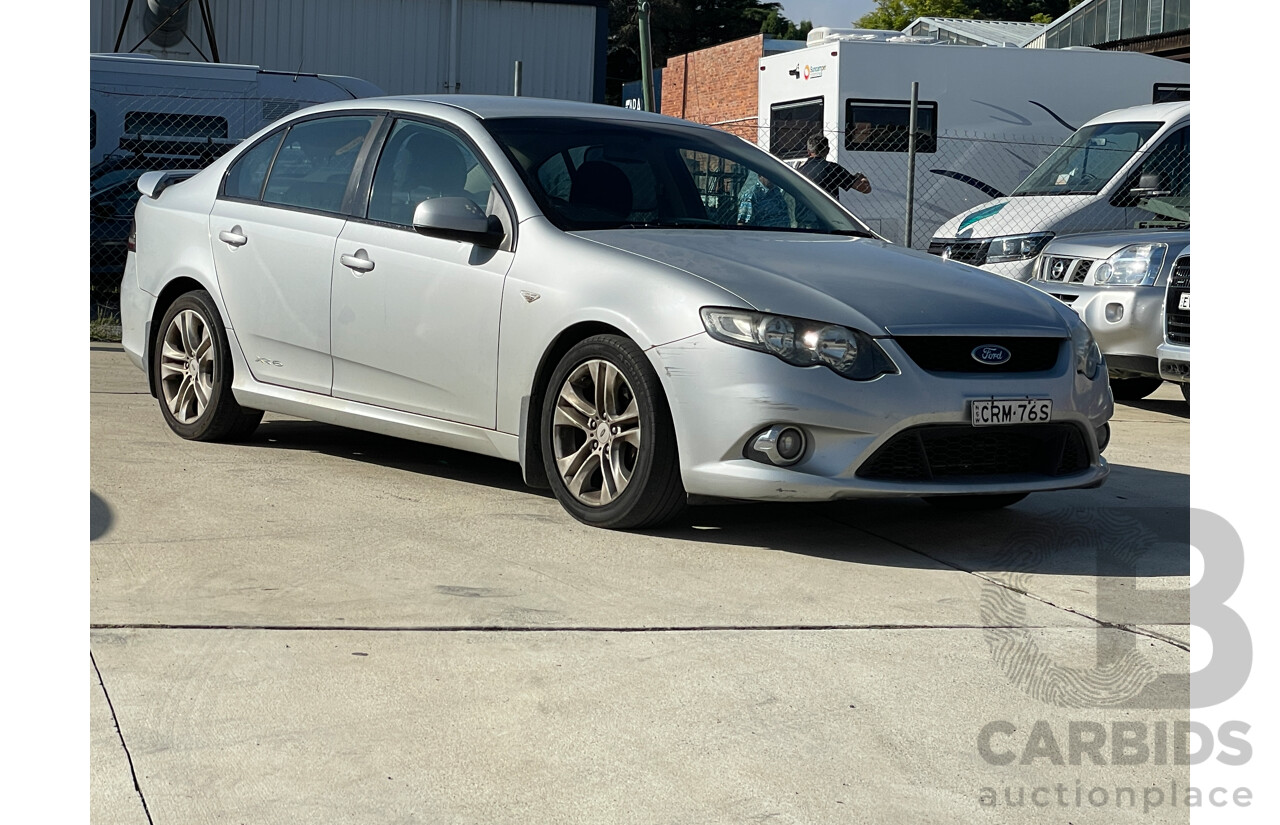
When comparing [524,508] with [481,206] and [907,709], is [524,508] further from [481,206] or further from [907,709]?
[907,709]

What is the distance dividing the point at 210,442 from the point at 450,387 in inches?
65.9

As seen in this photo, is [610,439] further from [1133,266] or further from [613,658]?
[1133,266]

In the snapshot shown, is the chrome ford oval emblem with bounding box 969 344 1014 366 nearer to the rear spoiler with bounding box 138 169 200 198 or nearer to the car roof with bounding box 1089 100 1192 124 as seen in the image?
the rear spoiler with bounding box 138 169 200 198

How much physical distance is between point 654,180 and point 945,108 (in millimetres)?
14798

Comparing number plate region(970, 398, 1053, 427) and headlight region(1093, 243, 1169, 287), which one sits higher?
headlight region(1093, 243, 1169, 287)

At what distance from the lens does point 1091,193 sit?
45.4ft

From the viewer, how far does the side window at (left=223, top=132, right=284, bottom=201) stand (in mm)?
6941

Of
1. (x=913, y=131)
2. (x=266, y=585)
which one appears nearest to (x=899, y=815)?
(x=266, y=585)

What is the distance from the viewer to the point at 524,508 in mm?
5785

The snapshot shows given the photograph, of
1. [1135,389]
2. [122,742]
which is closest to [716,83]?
[1135,389]

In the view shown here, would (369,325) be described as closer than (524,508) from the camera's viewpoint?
No

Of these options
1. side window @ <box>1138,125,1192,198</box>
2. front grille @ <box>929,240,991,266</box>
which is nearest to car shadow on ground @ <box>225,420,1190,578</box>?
front grille @ <box>929,240,991,266</box>

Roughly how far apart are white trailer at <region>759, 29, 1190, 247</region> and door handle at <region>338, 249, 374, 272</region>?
13.9m

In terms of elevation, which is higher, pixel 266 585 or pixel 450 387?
pixel 450 387
